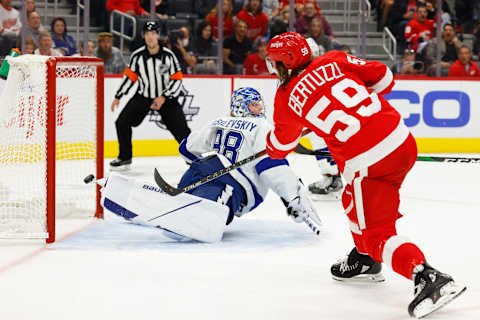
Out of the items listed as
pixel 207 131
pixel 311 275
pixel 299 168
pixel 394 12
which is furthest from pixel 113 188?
pixel 394 12

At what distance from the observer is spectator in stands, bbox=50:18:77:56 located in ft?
24.6

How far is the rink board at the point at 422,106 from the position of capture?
7.97 metres

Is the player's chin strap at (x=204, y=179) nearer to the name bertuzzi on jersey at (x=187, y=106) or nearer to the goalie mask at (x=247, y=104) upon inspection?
the goalie mask at (x=247, y=104)

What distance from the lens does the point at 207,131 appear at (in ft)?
13.1

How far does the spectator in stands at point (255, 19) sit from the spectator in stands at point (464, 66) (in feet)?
6.84

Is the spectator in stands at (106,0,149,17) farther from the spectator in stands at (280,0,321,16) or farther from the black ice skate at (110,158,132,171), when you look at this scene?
the black ice skate at (110,158,132,171)

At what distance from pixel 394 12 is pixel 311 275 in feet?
21.5


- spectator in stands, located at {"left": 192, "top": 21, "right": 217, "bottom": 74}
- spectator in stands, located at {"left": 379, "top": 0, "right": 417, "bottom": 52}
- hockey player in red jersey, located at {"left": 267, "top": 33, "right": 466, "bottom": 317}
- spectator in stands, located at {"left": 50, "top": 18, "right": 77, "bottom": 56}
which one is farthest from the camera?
spectator in stands, located at {"left": 379, "top": 0, "right": 417, "bottom": 52}

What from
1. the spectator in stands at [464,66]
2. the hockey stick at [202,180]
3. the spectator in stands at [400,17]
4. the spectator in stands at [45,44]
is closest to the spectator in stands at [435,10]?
the spectator in stands at [400,17]

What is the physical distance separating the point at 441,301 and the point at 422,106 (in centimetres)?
599

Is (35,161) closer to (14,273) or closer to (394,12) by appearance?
(14,273)

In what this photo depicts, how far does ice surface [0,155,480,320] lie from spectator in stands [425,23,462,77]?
157 inches

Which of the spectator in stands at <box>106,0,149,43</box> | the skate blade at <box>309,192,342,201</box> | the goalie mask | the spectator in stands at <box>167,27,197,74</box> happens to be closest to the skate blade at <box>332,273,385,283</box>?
the goalie mask

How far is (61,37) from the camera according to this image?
7539 mm
